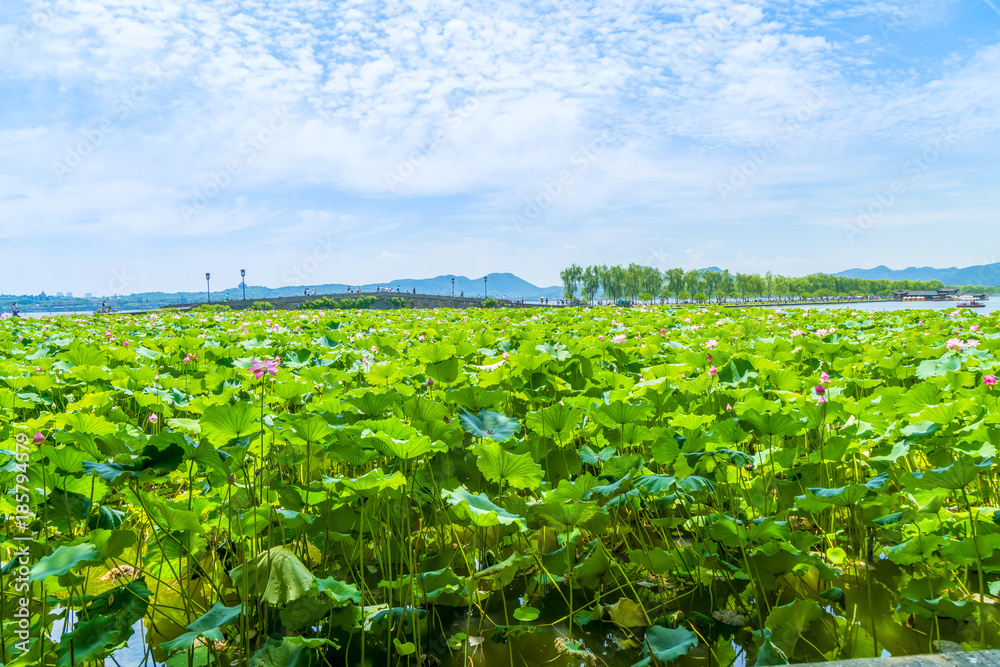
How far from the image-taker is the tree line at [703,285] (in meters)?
93.5

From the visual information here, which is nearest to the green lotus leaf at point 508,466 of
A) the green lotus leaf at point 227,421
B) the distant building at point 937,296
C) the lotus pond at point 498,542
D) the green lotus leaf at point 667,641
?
the lotus pond at point 498,542

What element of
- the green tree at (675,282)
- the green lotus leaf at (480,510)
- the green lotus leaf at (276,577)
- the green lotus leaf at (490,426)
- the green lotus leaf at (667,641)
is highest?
the green tree at (675,282)

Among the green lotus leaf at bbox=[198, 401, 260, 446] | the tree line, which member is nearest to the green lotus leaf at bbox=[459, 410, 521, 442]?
the green lotus leaf at bbox=[198, 401, 260, 446]

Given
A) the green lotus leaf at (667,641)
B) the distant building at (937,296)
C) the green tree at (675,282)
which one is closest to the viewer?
the green lotus leaf at (667,641)

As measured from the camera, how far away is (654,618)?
170cm

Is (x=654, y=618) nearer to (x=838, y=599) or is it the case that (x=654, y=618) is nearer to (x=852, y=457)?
(x=838, y=599)

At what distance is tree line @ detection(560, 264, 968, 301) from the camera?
93.5 m

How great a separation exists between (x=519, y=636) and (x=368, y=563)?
0.70 meters

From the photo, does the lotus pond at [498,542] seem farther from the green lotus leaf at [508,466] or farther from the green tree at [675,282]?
the green tree at [675,282]

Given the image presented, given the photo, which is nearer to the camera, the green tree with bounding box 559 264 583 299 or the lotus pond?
the lotus pond

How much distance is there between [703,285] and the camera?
95375mm

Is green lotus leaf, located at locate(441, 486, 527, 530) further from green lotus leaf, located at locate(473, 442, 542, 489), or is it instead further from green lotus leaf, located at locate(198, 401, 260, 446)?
green lotus leaf, located at locate(198, 401, 260, 446)

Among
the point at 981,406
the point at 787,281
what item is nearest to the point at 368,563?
the point at 981,406

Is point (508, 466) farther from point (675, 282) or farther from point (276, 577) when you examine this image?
point (675, 282)
